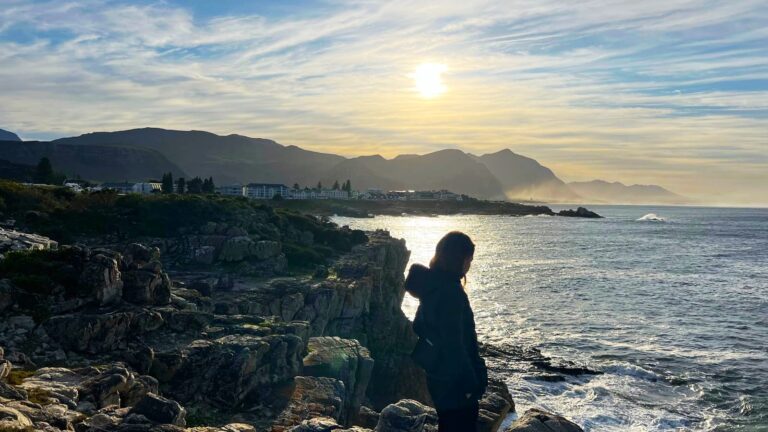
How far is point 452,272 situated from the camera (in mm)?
7527

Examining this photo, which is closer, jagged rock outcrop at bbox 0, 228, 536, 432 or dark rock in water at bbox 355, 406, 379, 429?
jagged rock outcrop at bbox 0, 228, 536, 432

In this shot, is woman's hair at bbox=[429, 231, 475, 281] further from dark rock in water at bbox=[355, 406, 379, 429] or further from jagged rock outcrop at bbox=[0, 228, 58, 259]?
jagged rock outcrop at bbox=[0, 228, 58, 259]

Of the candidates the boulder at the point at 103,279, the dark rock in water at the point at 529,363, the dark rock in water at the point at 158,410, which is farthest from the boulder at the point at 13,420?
the dark rock in water at the point at 529,363

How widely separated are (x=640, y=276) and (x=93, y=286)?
67669mm

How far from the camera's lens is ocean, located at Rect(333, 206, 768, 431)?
89.4ft

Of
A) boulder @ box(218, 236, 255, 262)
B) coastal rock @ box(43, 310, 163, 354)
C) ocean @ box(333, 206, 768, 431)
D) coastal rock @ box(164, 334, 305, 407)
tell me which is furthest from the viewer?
boulder @ box(218, 236, 255, 262)

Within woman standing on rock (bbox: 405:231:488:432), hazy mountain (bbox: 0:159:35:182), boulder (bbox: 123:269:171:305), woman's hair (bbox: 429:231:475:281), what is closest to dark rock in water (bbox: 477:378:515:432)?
woman standing on rock (bbox: 405:231:488:432)

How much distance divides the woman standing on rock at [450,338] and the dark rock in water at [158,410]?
5795mm

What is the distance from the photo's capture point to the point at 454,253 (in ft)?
24.8

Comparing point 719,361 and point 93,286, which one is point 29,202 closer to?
point 93,286

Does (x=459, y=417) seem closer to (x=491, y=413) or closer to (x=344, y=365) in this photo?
(x=491, y=413)

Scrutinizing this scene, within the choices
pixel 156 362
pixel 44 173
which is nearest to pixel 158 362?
pixel 156 362

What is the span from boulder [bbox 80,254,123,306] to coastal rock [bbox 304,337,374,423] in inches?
271

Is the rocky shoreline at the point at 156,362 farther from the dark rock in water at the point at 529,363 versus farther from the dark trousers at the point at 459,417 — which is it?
the dark rock in water at the point at 529,363
